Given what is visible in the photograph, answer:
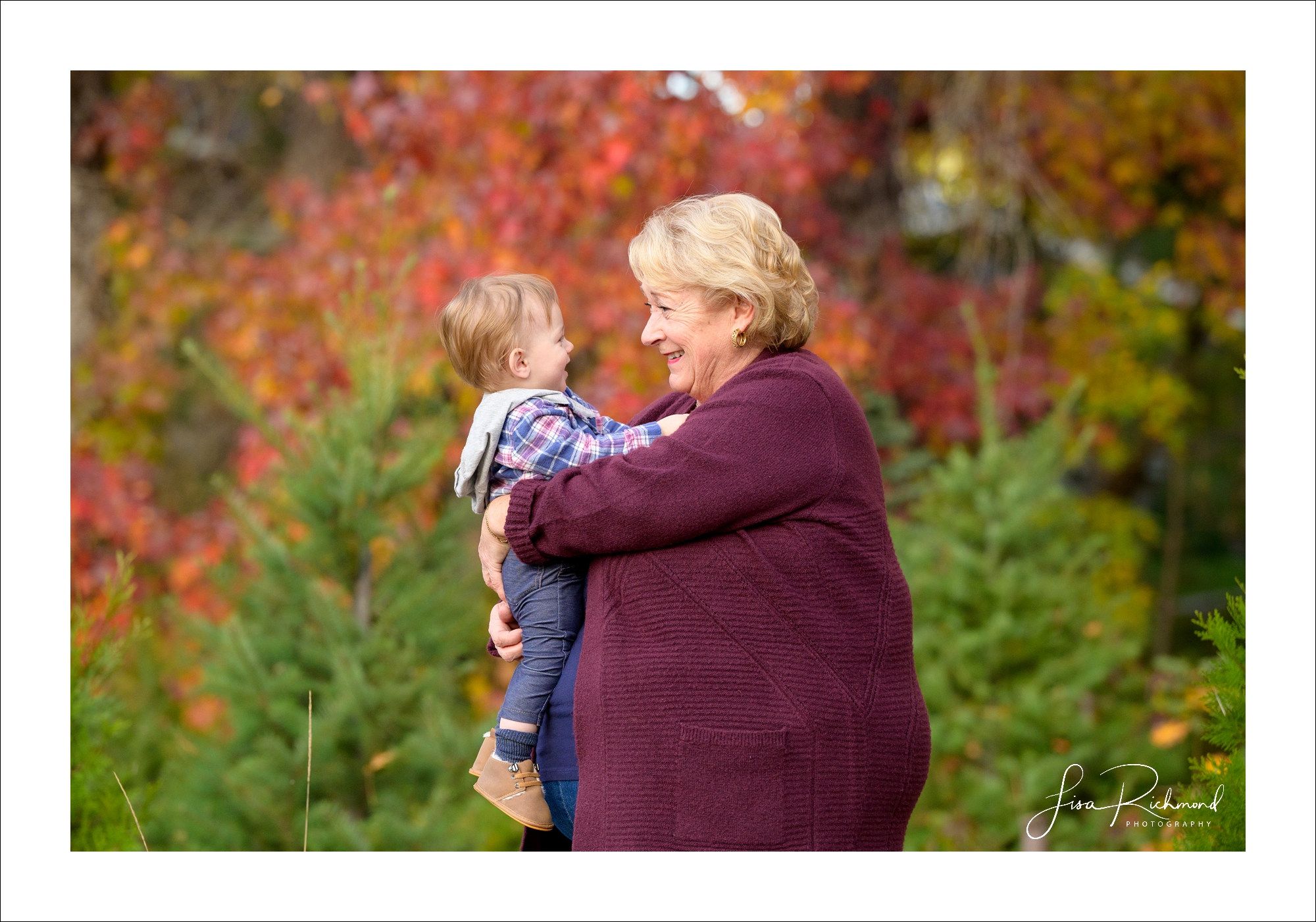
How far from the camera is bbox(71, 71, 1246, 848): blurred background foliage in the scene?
4465mm

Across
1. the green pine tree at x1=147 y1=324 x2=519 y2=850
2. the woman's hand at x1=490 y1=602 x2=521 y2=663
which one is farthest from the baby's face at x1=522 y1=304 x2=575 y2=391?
the green pine tree at x1=147 y1=324 x2=519 y2=850

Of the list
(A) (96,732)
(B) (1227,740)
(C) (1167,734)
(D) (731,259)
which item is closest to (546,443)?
(D) (731,259)

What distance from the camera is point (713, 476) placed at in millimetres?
1922

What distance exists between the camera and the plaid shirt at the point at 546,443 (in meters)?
2.17

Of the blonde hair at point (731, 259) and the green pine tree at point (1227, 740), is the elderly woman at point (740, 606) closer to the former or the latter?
the blonde hair at point (731, 259)

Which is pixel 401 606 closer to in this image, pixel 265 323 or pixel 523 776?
pixel 523 776

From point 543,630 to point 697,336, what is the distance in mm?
607

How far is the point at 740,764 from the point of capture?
1973 millimetres

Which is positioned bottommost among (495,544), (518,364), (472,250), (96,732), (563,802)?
(96,732)

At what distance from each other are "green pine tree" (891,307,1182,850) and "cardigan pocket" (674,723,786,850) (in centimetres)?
340

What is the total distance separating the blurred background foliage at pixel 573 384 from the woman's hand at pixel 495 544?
3.53 ft

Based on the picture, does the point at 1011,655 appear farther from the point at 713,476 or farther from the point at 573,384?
the point at 713,476

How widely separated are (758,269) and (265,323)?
21.3 feet

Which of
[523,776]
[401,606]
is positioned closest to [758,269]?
[523,776]
